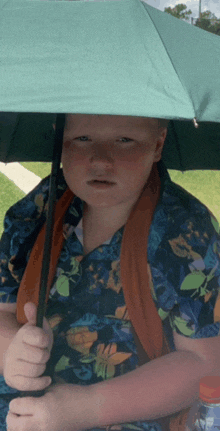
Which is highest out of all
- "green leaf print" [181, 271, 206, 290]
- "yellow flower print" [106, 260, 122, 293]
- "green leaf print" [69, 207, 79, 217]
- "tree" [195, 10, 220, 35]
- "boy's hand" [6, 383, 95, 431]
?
"tree" [195, 10, 220, 35]

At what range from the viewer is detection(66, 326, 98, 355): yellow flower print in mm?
1656

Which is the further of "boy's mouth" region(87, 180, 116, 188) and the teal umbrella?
"boy's mouth" region(87, 180, 116, 188)

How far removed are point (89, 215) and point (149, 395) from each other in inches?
23.1

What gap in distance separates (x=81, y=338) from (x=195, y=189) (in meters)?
3.36

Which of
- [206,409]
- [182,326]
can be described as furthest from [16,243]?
[206,409]

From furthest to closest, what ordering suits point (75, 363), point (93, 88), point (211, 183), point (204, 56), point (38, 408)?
1. point (211, 183)
2. point (75, 363)
3. point (38, 408)
4. point (204, 56)
5. point (93, 88)

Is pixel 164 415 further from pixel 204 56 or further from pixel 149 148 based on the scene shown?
pixel 204 56

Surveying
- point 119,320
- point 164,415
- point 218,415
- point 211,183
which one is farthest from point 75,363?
point 211,183

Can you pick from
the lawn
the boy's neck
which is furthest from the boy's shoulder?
the lawn

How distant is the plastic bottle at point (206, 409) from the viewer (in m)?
1.39

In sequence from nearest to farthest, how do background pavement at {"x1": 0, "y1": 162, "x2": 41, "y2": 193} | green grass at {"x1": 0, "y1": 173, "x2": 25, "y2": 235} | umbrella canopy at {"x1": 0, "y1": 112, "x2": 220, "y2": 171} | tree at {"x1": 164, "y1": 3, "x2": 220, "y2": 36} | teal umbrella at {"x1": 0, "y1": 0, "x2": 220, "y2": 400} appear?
teal umbrella at {"x1": 0, "y1": 0, "x2": 220, "y2": 400}
umbrella canopy at {"x1": 0, "y1": 112, "x2": 220, "y2": 171}
background pavement at {"x1": 0, "y1": 162, "x2": 41, "y2": 193}
green grass at {"x1": 0, "y1": 173, "x2": 25, "y2": 235}
tree at {"x1": 164, "y1": 3, "x2": 220, "y2": 36}

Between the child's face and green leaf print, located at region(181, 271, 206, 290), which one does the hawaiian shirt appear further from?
the child's face

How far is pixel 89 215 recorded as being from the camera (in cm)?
176

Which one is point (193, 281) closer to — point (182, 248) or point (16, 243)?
point (182, 248)
